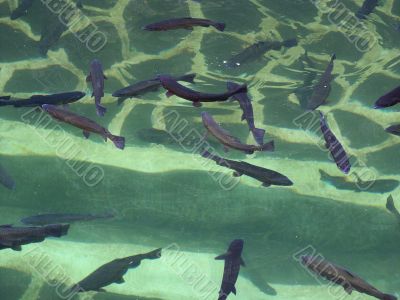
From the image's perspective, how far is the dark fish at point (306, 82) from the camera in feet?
26.0

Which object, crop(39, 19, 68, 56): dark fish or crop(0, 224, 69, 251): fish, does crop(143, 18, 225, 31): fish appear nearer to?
crop(0, 224, 69, 251): fish

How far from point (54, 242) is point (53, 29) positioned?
345 centimetres

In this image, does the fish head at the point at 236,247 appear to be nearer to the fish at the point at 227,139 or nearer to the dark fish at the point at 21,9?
the fish at the point at 227,139

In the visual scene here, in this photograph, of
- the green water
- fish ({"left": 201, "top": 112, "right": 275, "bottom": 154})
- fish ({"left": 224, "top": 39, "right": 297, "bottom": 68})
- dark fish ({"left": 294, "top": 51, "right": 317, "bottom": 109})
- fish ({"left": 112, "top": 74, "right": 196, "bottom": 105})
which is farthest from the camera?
dark fish ({"left": 294, "top": 51, "right": 317, "bottom": 109})

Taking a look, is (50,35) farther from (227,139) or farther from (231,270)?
(231,270)

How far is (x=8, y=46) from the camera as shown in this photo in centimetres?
797

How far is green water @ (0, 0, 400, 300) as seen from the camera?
768 cm

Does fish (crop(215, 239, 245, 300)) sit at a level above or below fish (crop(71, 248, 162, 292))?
above

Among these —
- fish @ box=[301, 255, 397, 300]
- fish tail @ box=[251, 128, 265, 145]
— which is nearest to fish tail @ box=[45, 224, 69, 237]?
fish tail @ box=[251, 128, 265, 145]

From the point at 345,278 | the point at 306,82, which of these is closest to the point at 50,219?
the point at 345,278

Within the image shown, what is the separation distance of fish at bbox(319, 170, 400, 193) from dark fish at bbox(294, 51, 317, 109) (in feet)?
4.39

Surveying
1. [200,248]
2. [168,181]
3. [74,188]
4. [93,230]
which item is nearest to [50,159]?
[74,188]

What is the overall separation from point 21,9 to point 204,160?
Answer: 3.96 m

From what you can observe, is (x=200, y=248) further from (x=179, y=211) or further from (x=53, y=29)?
(x=53, y=29)
